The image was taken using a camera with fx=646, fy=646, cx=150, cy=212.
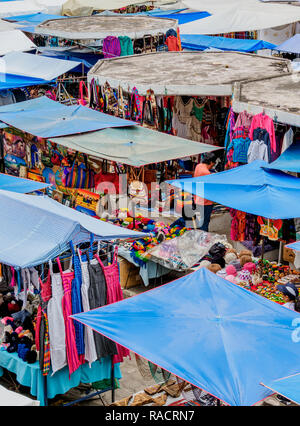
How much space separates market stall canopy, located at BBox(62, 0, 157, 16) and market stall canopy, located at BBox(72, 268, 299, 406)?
20.9m

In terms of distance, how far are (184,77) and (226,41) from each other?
7.63m

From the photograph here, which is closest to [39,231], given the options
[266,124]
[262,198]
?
[262,198]

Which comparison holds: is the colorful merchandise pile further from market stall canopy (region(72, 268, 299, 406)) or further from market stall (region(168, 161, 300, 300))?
market stall canopy (region(72, 268, 299, 406))

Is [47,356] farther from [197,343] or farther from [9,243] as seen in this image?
[197,343]

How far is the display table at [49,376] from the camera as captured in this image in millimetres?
6871

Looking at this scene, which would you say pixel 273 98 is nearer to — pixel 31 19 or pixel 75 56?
pixel 75 56

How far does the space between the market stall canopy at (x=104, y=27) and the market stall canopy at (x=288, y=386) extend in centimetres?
1313

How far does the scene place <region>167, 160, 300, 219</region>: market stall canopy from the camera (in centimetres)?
800

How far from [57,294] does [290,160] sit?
166 inches

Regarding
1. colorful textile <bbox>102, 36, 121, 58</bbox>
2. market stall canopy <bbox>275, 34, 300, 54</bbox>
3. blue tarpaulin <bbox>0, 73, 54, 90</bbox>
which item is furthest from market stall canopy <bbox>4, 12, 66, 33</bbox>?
market stall canopy <bbox>275, 34, 300, 54</bbox>

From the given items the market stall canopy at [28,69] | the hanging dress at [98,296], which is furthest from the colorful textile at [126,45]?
the hanging dress at [98,296]

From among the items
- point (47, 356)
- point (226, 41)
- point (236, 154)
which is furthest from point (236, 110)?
point (226, 41)

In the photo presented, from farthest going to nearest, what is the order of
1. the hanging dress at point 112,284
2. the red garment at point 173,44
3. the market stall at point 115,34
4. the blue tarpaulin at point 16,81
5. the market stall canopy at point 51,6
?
1. the market stall canopy at point 51,6
2. the red garment at point 173,44
3. the market stall at point 115,34
4. the blue tarpaulin at point 16,81
5. the hanging dress at point 112,284

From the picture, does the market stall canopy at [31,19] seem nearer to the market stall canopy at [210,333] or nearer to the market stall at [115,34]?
the market stall at [115,34]
